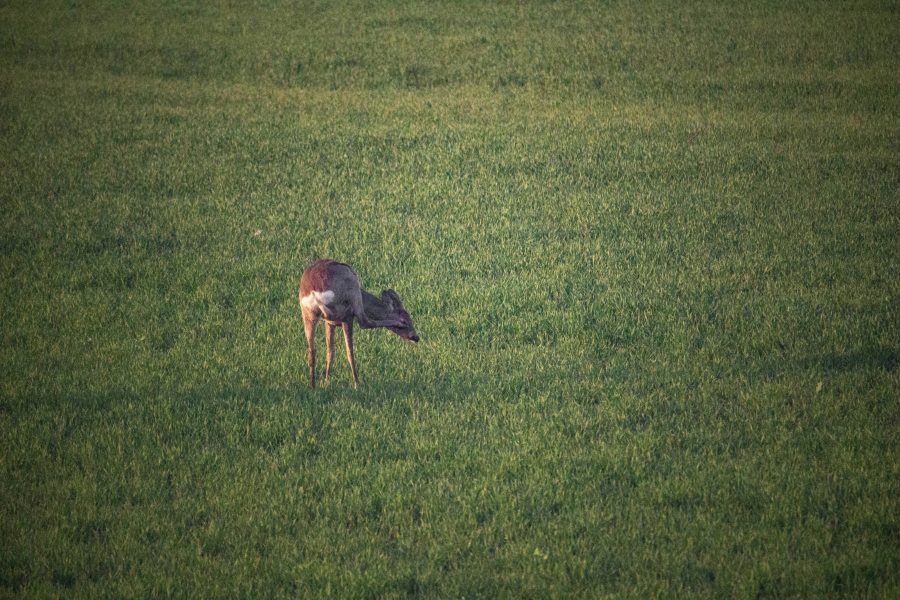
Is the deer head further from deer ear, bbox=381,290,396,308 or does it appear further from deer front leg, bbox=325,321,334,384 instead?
deer front leg, bbox=325,321,334,384

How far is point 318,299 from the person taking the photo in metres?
8.12

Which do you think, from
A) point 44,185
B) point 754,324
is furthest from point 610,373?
point 44,185

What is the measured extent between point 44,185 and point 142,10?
14383 mm

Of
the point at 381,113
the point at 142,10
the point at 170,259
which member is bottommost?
the point at 170,259

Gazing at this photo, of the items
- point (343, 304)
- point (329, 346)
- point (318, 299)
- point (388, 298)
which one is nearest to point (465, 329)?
point (388, 298)

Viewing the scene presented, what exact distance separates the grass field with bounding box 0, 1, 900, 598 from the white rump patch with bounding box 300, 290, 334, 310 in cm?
90

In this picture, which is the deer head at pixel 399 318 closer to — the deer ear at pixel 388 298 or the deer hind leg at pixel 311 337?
the deer ear at pixel 388 298

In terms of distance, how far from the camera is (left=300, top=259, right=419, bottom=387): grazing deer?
812cm

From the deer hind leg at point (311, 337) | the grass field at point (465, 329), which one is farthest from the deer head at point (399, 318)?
the deer hind leg at point (311, 337)

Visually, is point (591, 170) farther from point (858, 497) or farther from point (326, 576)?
point (326, 576)

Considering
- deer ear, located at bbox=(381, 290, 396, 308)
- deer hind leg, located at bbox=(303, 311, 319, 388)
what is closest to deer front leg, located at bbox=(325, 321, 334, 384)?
deer hind leg, located at bbox=(303, 311, 319, 388)

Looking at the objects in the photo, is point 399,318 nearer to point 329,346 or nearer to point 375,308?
point 375,308

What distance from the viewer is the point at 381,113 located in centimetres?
1959

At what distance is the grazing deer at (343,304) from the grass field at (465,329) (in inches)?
25.3
